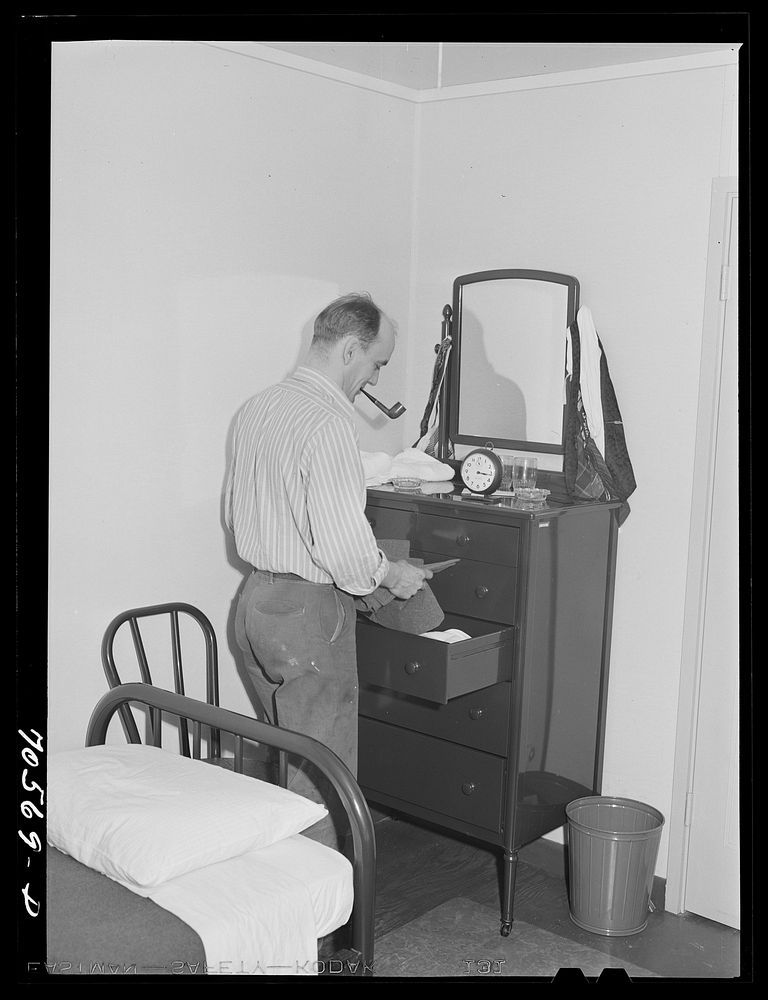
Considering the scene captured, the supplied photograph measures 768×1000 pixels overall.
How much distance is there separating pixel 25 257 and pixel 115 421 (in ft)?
2.64

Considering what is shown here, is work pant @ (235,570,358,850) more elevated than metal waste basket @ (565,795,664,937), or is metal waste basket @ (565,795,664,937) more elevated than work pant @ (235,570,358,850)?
work pant @ (235,570,358,850)

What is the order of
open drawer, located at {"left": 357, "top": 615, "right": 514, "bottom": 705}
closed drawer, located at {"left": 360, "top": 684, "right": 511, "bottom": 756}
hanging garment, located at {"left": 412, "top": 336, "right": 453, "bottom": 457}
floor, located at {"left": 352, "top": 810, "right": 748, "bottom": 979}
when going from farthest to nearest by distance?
hanging garment, located at {"left": 412, "top": 336, "right": 453, "bottom": 457} → closed drawer, located at {"left": 360, "top": 684, "right": 511, "bottom": 756} → floor, located at {"left": 352, "top": 810, "right": 748, "bottom": 979} → open drawer, located at {"left": 357, "top": 615, "right": 514, "bottom": 705}

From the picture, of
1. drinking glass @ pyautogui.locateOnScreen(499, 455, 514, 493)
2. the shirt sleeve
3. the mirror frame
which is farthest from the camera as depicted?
the mirror frame

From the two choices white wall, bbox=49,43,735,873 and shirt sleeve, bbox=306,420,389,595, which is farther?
white wall, bbox=49,43,735,873

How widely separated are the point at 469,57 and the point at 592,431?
134 centimetres

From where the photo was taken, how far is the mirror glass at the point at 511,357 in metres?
3.82

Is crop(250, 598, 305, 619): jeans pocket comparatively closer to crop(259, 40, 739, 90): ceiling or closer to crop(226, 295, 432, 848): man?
crop(226, 295, 432, 848): man

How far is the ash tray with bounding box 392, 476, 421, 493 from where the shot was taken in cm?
375

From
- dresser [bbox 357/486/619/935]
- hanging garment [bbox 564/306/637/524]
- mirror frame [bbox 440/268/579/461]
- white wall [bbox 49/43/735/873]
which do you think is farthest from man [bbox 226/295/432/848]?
mirror frame [bbox 440/268/579/461]

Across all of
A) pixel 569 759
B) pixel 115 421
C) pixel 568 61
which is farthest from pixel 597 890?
pixel 568 61

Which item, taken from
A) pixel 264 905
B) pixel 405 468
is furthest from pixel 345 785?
pixel 405 468

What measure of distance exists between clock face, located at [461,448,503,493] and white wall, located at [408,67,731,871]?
A: 0.47 meters

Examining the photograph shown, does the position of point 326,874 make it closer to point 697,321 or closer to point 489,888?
point 489,888
